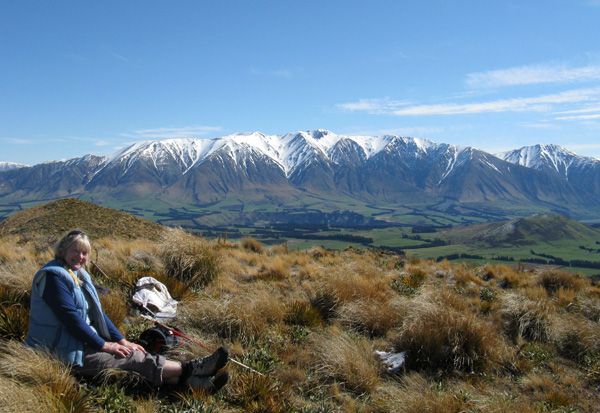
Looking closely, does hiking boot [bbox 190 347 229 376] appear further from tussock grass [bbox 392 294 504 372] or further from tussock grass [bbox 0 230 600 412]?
tussock grass [bbox 392 294 504 372]

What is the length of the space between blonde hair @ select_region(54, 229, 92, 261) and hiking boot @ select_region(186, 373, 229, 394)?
2120 millimetres

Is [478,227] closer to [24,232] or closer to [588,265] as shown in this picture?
[588,265]

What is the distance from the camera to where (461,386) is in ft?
16.4

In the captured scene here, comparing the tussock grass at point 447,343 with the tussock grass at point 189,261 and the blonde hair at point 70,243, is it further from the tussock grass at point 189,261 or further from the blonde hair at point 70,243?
the blonde hair at point 70,243

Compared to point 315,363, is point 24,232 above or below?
above

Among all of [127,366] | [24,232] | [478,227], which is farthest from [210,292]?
[478,227]

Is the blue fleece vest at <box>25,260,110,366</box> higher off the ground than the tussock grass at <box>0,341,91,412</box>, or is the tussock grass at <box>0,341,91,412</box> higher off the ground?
the blue fleece vest at <box>25,260,110,366</box>

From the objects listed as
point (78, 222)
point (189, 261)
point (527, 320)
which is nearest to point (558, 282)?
point (527, 320)

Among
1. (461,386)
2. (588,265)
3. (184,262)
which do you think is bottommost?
(588,265)

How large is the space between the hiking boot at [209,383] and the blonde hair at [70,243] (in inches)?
83.5

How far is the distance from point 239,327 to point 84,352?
7.56 feet

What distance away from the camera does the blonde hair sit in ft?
14.1

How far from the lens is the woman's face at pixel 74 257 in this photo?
4.32 m

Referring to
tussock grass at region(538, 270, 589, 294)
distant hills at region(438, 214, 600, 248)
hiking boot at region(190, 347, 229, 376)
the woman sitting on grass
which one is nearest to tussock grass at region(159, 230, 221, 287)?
the woman sitting on grass
